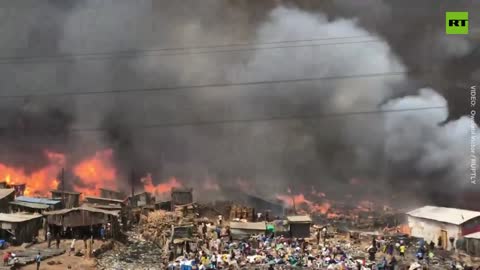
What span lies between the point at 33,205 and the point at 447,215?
26.8 metres

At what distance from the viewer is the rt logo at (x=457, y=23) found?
49.2 metres

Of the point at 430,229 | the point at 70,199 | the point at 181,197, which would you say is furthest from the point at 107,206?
the point at 430,229

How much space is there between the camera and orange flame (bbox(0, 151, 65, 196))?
4364 cm

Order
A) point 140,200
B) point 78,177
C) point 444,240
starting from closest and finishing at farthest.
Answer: point 444,240, point 140,200, point 78,177

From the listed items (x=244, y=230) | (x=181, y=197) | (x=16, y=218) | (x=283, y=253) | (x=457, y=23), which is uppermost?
(x=457, y=23)

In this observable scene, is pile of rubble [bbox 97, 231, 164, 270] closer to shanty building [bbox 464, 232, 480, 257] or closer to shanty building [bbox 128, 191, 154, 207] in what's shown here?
shanty building [bbox 128, 191, 154, 207]

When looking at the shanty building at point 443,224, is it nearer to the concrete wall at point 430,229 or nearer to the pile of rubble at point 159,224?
the concrete wall at point 430,229

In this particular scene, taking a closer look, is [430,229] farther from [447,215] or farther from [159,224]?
[159,224]

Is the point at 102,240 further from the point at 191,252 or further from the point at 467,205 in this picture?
the point at 467,205

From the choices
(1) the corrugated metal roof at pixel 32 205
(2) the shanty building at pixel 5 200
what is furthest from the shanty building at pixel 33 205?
(2) the shanty building at pixel 5 200

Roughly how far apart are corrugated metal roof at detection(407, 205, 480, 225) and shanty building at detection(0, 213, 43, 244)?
23.9m

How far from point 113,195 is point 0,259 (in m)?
15.1

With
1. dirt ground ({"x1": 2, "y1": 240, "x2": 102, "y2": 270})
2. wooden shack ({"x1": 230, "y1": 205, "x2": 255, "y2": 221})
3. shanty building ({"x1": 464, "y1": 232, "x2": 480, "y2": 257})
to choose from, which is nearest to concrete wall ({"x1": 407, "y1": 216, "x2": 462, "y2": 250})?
shanty building ({"x1": 464, "y1": 232, "x2": 480, "y2": 257})

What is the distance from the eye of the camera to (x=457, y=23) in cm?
5200
